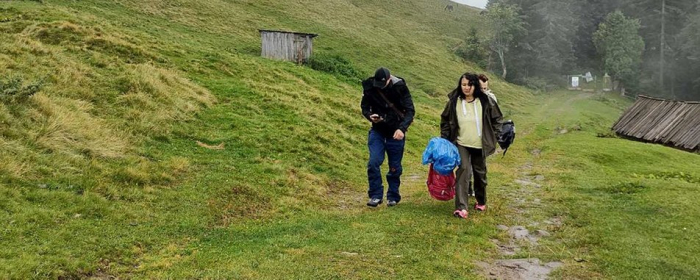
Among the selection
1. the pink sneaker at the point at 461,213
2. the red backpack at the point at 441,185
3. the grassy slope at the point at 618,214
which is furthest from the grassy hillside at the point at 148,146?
the grassy slope at the point at 618,214

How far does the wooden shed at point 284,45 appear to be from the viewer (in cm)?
Answer: 3044

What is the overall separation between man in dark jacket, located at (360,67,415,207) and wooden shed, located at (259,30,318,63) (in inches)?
861

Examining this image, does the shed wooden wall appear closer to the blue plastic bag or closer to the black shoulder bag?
the black shoulder bag

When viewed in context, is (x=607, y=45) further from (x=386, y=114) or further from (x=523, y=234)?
(x=523, y=234)

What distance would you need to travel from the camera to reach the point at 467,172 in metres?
9.09

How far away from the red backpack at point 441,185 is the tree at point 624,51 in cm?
6824

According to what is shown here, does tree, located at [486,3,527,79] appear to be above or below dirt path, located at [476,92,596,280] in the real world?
above

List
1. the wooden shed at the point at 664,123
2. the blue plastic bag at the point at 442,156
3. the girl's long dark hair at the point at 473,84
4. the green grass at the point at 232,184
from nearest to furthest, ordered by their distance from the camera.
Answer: the green grass at the point at 232,184 < the girl's long dark hair at the point at 473,84 < the blue plastic bag at the point at 442,156 < the wooden shed at the point at 664,123

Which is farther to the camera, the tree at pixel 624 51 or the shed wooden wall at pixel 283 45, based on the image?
the tree at pixel 624 51

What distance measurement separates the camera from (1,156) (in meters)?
7.83

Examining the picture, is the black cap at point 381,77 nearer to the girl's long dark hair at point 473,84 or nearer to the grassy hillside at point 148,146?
the girl's long dark hair at point 473,84

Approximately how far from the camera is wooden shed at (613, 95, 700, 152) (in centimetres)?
2838

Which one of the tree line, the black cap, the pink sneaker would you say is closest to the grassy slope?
the pink sneaker

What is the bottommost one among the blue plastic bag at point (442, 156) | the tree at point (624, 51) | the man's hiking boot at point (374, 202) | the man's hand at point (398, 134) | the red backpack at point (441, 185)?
the man's hiking boot at point (374, 202)
